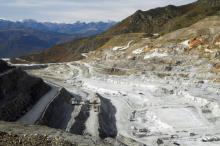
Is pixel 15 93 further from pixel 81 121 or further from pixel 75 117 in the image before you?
pixel 81 121

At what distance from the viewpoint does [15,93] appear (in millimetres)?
49562

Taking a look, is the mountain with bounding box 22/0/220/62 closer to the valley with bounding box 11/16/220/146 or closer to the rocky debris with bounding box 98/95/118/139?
the valley with bounding box 11/16/220/146

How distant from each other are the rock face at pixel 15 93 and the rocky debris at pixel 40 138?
17.4 meters

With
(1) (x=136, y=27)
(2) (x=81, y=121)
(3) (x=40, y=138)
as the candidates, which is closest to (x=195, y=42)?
(2) (x=81, y=121)

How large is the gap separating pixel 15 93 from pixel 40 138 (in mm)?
28282

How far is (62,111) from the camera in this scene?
5222 cm

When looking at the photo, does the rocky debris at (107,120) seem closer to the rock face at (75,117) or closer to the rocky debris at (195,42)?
the rock face at (75,117)

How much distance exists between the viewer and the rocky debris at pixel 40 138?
70.6 feet

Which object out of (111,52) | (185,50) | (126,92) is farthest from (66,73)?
(126,92)

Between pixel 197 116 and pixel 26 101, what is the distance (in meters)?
18.1

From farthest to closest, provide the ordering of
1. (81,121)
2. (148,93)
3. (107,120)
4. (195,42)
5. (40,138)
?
(195,42)
(148,93)
(107,120)
(81,121)
(40,138)

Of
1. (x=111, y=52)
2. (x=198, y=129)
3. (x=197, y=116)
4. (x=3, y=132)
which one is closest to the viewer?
(x=3, y=132)

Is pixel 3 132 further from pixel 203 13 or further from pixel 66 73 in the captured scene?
pixel 203 13

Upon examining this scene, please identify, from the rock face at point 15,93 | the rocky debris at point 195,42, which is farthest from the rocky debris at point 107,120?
the rocky debris at point 195,42
